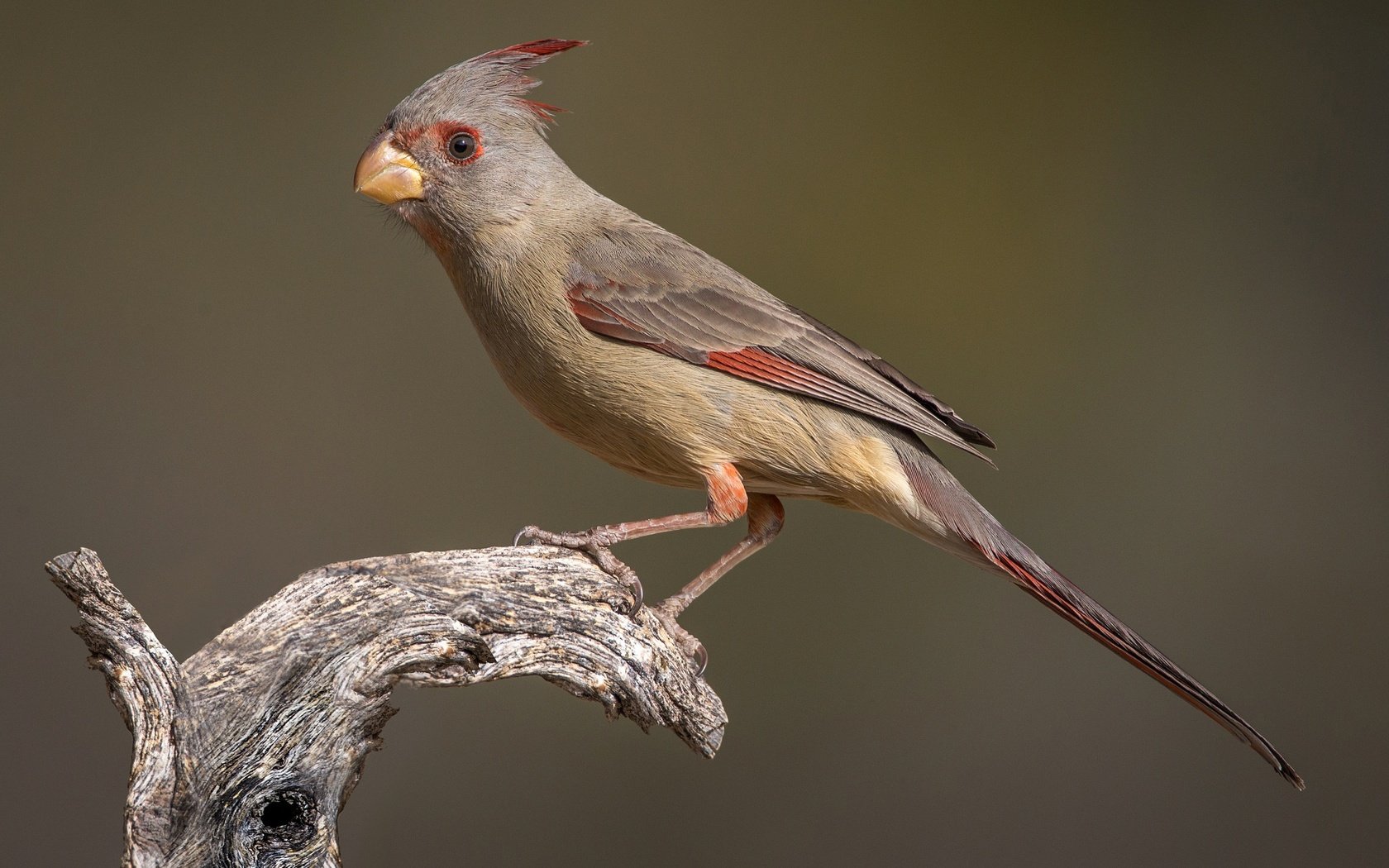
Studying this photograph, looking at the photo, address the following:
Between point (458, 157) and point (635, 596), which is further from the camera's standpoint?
point (458, 157)

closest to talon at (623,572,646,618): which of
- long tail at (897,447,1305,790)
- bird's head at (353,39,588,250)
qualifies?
long tail at (897,447,1305,790)

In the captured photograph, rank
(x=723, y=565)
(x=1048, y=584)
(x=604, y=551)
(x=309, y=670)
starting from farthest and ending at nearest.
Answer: (x=723, y=565) → (x=1048, y=584) → (x=604, y=551) → (x=309, y=670)

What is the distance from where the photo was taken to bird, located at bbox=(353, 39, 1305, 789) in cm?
261

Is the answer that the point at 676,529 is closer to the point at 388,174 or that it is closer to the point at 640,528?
the point at 640,528

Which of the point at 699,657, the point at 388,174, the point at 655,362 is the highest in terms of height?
the point at 388,174

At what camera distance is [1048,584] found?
8.77 feet

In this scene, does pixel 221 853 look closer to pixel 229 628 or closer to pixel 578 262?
pixel 229 628

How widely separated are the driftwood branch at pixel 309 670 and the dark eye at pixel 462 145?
0.92 metres

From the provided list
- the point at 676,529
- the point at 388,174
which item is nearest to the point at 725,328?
the point at 676,529

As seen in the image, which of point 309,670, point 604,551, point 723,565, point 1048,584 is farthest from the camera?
point 723,565

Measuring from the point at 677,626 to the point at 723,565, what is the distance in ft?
0.68

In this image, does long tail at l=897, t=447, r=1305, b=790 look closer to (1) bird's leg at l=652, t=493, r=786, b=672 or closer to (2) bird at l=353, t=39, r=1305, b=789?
(2) bird at l=353, t=39, r=1305, b=789

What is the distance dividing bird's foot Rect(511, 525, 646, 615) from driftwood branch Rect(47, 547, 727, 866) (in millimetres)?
25

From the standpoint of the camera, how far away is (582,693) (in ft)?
8.23
